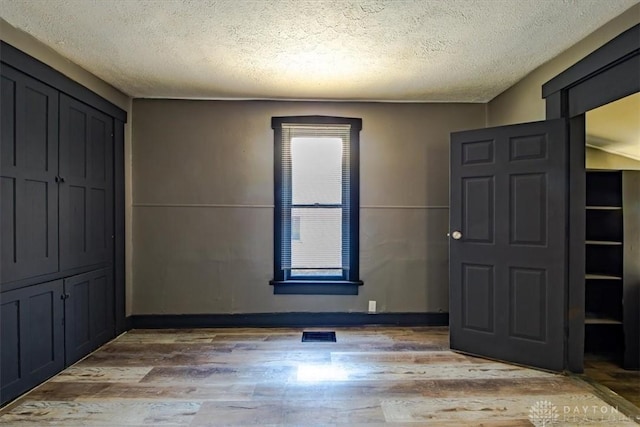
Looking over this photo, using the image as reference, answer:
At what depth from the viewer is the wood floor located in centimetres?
229

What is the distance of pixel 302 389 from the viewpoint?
2.65m

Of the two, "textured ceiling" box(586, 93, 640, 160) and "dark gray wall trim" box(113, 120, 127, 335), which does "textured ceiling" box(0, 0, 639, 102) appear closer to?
"dark gray wall trim" box(113, 120, 127, 335)

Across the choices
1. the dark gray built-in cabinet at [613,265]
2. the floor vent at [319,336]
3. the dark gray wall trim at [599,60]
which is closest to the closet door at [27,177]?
the floor vent at [319,336]

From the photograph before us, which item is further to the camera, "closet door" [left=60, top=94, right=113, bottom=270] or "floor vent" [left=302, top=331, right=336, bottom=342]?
"floor vent" [left=302, top=331, right=336, bottom=342]

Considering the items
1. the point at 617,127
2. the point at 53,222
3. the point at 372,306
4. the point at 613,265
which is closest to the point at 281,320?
the point at 372,306

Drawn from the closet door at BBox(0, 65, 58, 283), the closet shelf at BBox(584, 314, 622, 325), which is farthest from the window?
the closet shelf at BBox(584, 314, 622, 325)

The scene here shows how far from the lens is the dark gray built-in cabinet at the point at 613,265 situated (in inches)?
130

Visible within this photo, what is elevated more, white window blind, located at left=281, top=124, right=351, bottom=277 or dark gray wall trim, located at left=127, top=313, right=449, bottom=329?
white window blind, located at left=281, top=124, right=351, bottom=277

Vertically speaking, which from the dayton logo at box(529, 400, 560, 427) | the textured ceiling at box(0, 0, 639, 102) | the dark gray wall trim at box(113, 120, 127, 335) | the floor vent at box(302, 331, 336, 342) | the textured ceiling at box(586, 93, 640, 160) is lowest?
the dayton logo at box(529, 400, 560, 427)

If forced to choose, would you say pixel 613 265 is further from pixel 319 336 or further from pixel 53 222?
pixel 53 222

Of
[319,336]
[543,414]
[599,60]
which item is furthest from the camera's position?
[319,336]

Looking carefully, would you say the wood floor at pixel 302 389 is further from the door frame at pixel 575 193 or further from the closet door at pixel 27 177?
the closet door at pixel 27 177

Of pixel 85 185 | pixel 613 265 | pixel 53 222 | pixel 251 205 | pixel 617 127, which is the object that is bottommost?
pixel 613 265

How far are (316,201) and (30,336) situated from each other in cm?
262
